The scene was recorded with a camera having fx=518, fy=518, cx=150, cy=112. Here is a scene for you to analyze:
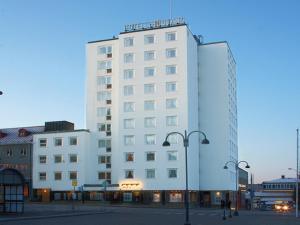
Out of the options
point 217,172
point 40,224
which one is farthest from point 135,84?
point 40,224

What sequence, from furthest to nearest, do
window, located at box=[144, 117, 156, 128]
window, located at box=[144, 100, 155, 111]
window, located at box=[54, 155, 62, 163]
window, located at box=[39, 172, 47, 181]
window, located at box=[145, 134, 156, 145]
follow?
window, located at box=[39, 172, 47, 181]
window, located at box=[54, 155, 62, 163]
window, located at box=[144, 100, 155, 111]
window, located at box=[144, 117, 156, 128]
window, located at box=[145, 134, 156, 145]

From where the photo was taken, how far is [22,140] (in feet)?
326

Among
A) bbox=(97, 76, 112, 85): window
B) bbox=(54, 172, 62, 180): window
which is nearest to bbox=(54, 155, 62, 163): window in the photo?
bbox=(54, 172, 62, 180): window

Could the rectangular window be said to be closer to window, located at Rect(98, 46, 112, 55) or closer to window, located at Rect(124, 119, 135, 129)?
window, located at Rect(98, 46, 112, 55)

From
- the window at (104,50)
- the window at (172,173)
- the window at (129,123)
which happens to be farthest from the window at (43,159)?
the window at (172,173)

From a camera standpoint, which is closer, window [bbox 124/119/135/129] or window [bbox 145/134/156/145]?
window [bbox 145/134/156/145]

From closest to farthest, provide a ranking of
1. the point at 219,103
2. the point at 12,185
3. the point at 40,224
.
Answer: the point at 40,224 → the point at 12,185 → the point at 219,103

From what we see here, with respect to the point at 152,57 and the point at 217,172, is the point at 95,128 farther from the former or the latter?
the point at 217,172

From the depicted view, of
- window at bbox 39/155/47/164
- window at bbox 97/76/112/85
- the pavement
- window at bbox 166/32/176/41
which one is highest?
window at bbox 166/32/176/41

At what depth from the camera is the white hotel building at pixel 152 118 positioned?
8756 centimetres

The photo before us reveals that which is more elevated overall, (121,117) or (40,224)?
(121,117)

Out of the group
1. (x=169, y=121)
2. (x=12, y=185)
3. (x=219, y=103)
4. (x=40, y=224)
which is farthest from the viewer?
(x=219, y=103)

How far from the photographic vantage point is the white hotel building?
87.6m

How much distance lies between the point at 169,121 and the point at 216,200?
1698 cm
